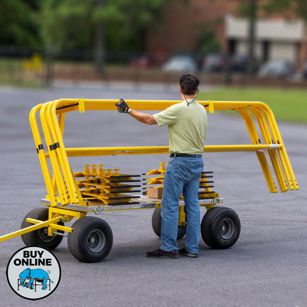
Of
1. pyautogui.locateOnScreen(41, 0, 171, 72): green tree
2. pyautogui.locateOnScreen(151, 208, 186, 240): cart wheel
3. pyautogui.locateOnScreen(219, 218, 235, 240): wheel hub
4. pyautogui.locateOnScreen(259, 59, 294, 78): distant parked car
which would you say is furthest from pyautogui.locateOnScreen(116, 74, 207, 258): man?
pyautogui.locateOnScreen(259, 59, 294, 78): distant parked car

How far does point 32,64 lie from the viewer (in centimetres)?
5622

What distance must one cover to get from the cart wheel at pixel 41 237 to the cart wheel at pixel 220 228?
4.71 feet

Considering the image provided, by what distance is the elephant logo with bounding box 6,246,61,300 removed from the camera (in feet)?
22.6

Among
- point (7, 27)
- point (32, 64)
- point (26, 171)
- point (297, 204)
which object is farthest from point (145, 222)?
point (7, 27)

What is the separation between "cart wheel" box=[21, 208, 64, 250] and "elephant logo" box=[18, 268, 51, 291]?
196 centimetres

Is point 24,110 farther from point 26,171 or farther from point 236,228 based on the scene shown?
point 236,228

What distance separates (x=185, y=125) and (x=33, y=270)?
2.50 metres

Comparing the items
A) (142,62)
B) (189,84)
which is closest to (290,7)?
(142,62)

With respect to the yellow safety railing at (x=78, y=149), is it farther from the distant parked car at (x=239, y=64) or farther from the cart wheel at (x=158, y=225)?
the distant parked car at (x=239, y=64)

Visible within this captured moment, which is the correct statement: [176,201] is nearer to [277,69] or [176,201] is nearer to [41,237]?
[41,237]

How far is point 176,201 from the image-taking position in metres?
8.77

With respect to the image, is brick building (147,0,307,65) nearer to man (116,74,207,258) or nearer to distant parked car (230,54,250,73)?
distant parked car (230,54,250,73)

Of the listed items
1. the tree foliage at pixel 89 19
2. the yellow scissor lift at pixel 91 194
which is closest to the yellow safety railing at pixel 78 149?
the yellow scissor lift at pixel 91 194

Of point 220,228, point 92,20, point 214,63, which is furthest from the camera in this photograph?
point 92,20
